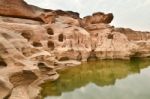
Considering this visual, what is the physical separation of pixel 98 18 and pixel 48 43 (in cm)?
1215

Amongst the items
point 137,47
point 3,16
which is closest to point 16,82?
point 3,16

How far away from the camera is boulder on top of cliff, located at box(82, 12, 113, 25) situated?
125 feet

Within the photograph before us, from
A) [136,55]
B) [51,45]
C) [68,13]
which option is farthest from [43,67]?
[136,55]

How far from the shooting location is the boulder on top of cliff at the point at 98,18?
38.2 meters

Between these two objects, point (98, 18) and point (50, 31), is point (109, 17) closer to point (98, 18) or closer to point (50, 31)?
point (98, 18)

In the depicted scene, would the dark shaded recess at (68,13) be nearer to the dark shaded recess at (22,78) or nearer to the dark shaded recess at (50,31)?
the dark shaded recess at (50,31)

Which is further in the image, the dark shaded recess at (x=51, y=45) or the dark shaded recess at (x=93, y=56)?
the dark shaded recess at (x=93, y=56)

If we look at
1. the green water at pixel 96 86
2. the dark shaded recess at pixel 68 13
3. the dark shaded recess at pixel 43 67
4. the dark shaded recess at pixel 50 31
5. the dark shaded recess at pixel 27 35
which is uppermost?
the dark shaded recess at pixel 68 13

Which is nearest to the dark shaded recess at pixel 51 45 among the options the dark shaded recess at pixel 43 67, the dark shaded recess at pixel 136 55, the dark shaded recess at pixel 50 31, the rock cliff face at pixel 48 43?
the rock cliff face at pixel 48 43

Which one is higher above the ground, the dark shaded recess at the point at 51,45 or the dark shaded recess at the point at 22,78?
the dark shaded recess at the point at 51,45

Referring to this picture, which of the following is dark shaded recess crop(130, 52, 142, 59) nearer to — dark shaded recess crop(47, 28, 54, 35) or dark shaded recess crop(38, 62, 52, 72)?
dark shaded recess crop(47, 28, 54, 35)

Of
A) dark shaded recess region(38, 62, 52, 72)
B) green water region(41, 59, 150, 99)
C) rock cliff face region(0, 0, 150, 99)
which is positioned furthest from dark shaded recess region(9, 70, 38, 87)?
dark shaded recess region(38, 62, 52, 72)

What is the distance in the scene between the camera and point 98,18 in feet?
126

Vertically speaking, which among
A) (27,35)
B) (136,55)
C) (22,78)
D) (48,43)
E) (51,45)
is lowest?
(136,55)
